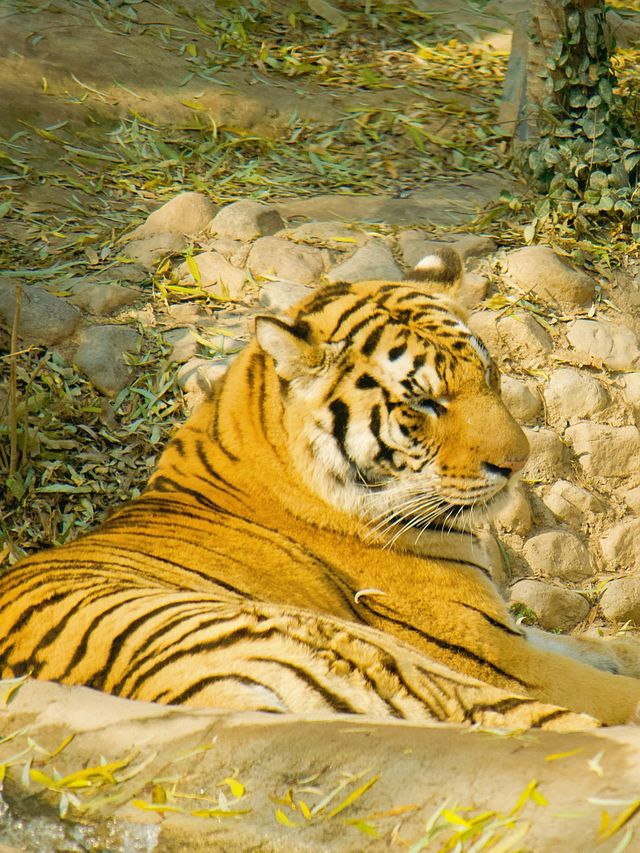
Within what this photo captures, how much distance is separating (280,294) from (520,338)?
3.63 ft

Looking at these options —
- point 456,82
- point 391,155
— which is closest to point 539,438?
point 391,155

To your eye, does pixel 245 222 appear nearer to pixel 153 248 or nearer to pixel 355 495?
pixel 153 248

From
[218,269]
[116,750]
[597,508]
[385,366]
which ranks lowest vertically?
[597,508]

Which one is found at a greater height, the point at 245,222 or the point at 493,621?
the point at 245,222

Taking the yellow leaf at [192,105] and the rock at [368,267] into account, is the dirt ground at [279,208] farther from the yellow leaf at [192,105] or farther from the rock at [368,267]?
the rock at [368,267]

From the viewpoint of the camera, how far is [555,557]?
4.70m

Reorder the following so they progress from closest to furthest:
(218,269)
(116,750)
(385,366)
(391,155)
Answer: (116,750) → (385,366) → (218,269) → (391,155)

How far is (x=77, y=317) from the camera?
505cm

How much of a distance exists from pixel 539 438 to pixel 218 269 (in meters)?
1.69

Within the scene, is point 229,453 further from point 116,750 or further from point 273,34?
point 273,34

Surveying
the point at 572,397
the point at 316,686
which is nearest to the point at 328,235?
the point at 572,397

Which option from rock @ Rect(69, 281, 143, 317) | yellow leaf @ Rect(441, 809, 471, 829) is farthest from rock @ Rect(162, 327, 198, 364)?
yellow leaf @ Rect(441, 809, 471, 829)

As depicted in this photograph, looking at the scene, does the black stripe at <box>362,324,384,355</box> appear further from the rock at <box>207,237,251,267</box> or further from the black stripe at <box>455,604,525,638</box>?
the rock at <box>207,237,251,267</box>

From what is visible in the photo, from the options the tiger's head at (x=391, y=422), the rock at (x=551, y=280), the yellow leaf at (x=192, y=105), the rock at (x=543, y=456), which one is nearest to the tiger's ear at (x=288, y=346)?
the tiger's head at (x=391, y=422)
